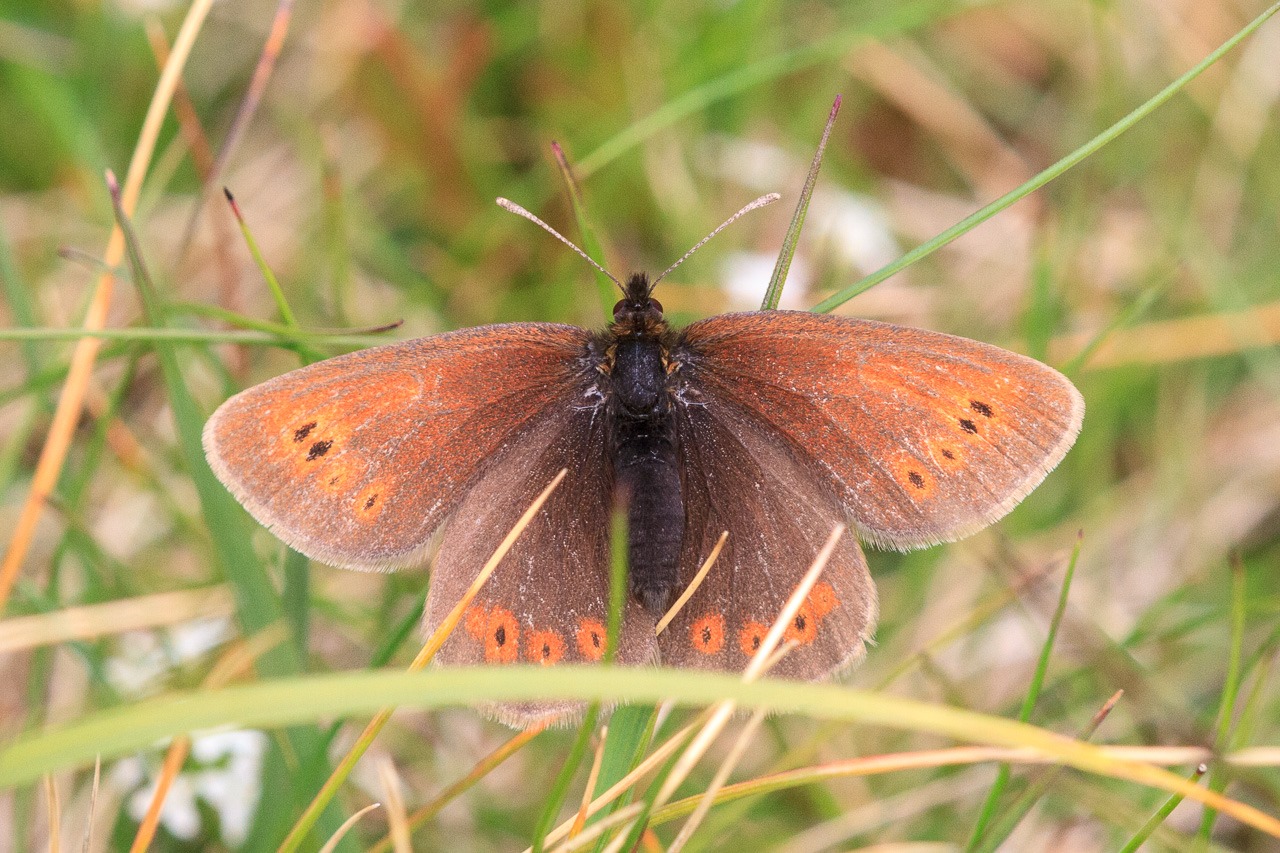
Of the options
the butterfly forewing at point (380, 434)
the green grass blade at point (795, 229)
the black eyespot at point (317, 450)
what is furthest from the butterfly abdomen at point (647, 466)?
the black eyespot at point (317, 450)

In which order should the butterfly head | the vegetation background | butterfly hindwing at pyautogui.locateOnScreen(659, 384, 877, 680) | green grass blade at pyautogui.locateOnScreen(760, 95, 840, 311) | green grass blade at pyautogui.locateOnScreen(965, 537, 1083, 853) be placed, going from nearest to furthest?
green grass blade at pyautogui.locateOnScreen(965, 537, 1083, 853) < green grass blade at pyautogui.locateOnScreen(760, 95, 840, 311) < butterfly hindwing at pyautogui.locateOnScreen(659, 384, 877, 680) < the butterfly head < the vegetation background

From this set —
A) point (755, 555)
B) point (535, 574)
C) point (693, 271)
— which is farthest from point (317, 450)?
point (693, 271)

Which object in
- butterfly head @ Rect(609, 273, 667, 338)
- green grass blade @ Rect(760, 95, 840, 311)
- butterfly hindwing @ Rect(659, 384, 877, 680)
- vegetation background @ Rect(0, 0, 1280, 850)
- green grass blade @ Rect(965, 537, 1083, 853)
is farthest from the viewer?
vegetation background @ Rect(0, 0, 1280, 850)

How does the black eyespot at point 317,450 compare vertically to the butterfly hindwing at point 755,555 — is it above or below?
above

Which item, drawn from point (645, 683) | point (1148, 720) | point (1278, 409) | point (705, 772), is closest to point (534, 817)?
point (705, 772)

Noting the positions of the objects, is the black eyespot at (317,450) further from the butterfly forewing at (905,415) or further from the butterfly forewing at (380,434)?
the butterfly forewing at (905,415)

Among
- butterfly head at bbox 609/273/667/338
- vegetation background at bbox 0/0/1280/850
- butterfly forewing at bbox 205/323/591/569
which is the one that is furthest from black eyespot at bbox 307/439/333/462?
butterfly head at bbox 609/273/667/338

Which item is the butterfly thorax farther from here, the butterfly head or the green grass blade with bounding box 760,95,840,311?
the green grass blade with bounding box 760,95,840,311
